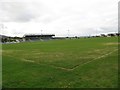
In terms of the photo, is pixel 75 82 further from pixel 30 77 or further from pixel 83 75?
pixel 30 77

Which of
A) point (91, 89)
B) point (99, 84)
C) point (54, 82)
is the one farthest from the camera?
point (54, 82)

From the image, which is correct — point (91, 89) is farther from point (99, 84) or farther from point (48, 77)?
point (48, 77)

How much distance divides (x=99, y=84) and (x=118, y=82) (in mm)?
1025

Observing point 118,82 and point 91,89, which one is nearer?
point 91,89

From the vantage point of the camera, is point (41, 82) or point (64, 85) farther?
point (41, 82)

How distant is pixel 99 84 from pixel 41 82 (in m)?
3.20

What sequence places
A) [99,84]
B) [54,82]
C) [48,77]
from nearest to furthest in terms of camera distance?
[99,84] → [54,82] → [48,77]

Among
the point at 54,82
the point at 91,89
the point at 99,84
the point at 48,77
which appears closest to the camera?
the point at 91,89

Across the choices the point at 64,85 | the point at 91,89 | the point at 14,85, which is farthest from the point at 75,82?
the point at 14,85

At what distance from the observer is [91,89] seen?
10289 mm

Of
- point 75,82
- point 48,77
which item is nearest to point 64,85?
point 75,82

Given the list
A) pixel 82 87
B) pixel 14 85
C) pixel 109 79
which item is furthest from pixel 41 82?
pixel 109 79

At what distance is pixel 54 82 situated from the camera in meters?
12.0

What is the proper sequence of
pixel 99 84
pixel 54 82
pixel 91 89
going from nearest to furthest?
pixel 91 89 < pixel 99 84 < pixel 54 82
